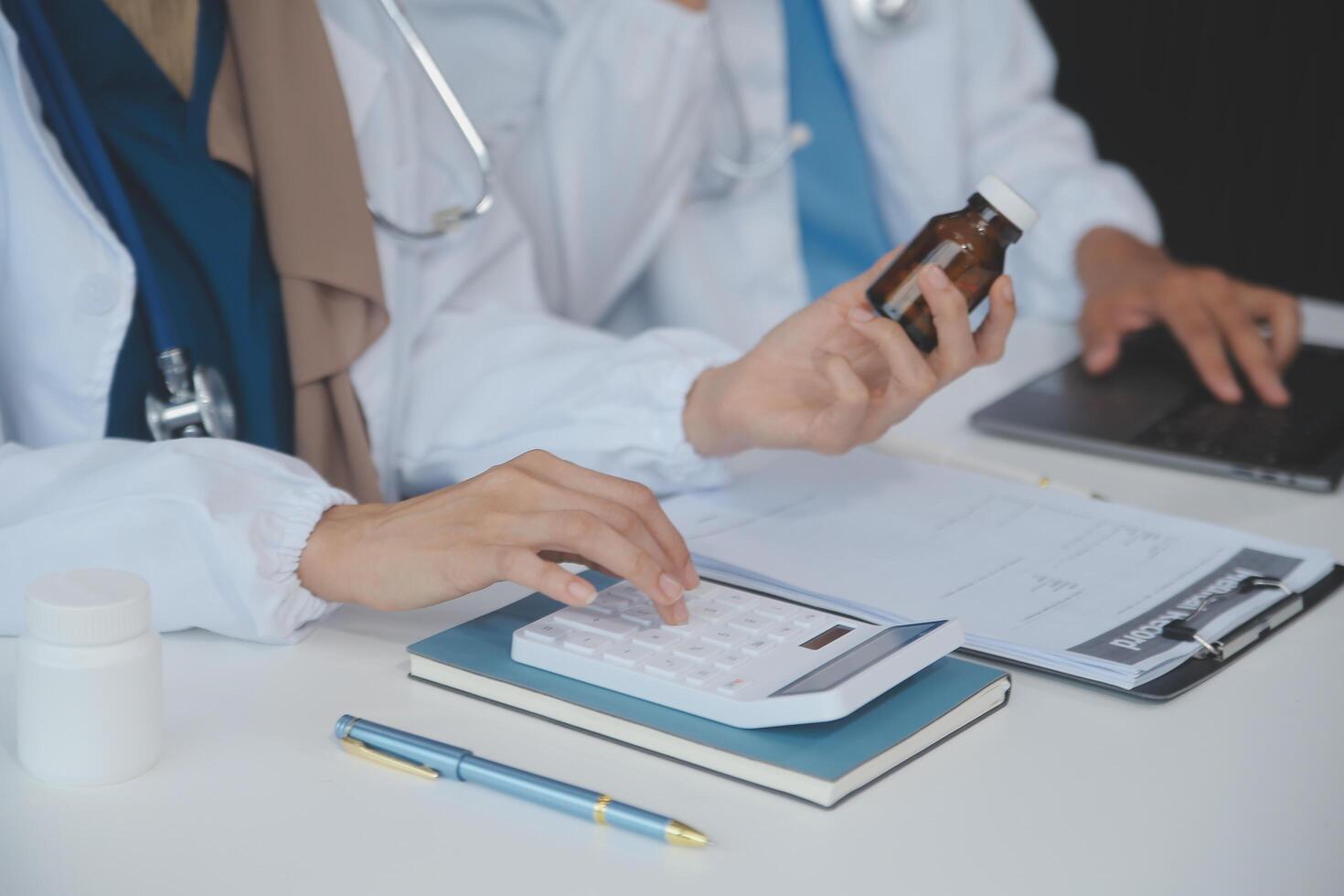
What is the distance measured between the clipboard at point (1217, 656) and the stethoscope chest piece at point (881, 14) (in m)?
1.01

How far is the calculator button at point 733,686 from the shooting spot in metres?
0.74

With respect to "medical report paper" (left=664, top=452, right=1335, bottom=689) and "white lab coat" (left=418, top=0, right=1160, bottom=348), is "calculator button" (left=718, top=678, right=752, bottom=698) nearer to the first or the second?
"medical report paper" (left=664, top=452, right=1335, bottom=689)

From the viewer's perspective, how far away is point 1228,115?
2584 millimetres

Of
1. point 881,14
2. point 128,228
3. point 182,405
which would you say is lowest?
point 182,405

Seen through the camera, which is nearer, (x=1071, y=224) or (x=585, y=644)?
(x=585, y=644)

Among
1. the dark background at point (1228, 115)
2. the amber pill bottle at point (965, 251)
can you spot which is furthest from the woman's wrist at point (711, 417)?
the dark background at point (1228, 115)

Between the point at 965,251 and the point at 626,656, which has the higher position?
the point at 965,251

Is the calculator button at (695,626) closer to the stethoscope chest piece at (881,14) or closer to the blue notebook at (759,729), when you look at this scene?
the blue notebook at (759,729)

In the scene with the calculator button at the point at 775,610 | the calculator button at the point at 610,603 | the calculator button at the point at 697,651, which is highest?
the calculator button at the point at 775,610

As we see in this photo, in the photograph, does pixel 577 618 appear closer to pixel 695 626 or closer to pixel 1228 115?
pixel 695 626

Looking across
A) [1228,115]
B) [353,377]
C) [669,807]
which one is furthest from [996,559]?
[1228,115]

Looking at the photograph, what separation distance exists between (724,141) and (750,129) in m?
0.04

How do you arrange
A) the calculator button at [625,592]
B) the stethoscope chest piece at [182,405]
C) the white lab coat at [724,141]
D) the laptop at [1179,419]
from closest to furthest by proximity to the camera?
the calculator button at [625,592]
the stethoscope chest piece at [182,405]
the laptop at [1179,419]
the white lab coat at [724,141]

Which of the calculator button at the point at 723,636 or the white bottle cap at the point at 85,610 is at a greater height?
the white bottle cap at the point at 85,610
